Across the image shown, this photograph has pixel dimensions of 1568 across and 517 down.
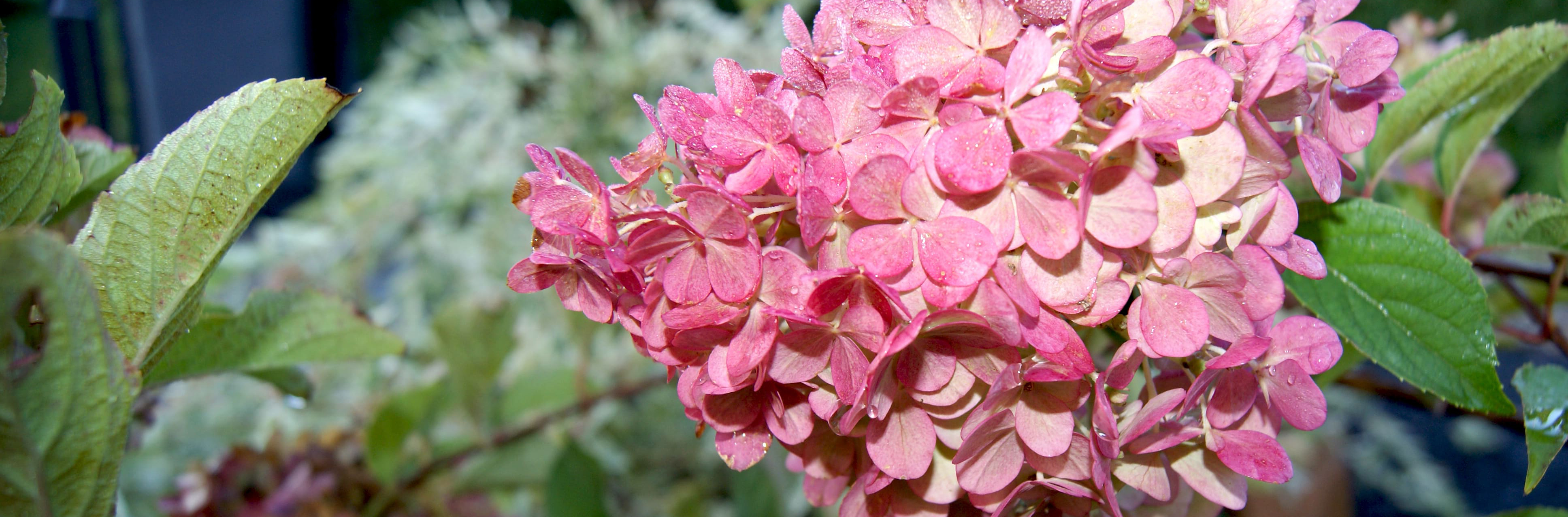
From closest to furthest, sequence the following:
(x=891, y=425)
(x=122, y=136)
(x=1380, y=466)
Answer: (x=891, y=425) < (x=122, y=136) < (x=1380, y=466)

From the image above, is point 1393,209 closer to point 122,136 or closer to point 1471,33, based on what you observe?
point 122,136

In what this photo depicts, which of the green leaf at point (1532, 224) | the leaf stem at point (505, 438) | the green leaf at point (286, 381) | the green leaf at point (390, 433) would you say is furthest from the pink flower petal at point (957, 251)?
the green leaf at point (390, 433)

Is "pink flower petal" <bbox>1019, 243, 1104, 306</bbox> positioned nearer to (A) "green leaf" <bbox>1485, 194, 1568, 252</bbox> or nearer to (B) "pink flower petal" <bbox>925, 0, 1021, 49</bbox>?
(B) "pink flower petal" <bbox>925, 0, 1021, 49</bbox>

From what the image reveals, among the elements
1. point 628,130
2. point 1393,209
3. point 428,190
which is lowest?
point 428,190

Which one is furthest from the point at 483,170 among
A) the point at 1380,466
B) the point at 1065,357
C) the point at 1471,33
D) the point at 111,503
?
the point at 1471,33

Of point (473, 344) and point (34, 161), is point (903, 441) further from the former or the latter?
point (473, 344)
